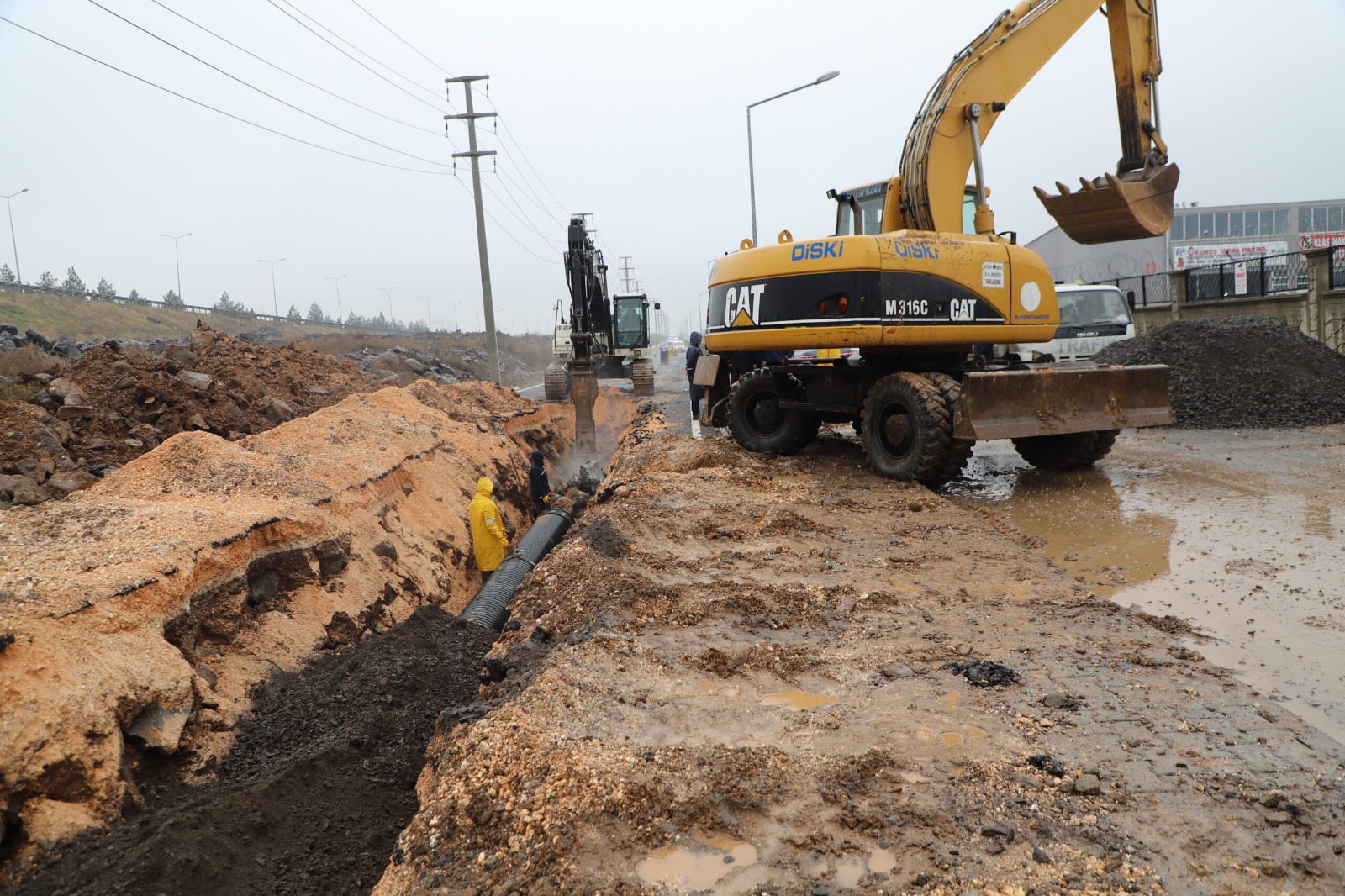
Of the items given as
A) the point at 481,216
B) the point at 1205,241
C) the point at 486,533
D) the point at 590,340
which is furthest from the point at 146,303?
the point at 1205,241

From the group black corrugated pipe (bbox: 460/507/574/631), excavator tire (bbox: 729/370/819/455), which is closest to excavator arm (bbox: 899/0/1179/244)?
excavator tire (bbox: 729/370/819/455)

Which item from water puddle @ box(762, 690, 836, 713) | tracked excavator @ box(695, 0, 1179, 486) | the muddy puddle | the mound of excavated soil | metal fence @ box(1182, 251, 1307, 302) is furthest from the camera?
metal fence @ box(1182, 251, 1307, 302)

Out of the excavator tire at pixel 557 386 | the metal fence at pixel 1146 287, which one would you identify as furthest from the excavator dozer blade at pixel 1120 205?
the metal fence at pixel 1146 287

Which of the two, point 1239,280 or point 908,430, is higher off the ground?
point 1239,280

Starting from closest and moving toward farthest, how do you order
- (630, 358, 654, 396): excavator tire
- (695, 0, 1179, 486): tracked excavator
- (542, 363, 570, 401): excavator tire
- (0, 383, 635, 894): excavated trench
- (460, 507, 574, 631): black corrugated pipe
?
(0, 383, 635, 894): excavated trench, (460, 507, 574, 631): black corrugated pipe, (695, 0, 1179, 486): tracked excavator, (542, 363, 570, 401): excavator tire, (630, 358, 654, 396): excavator tire

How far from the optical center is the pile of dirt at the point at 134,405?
768 cm

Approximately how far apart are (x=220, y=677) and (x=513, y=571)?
3.28 m

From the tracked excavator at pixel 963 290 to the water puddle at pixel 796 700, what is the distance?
4.51 meters

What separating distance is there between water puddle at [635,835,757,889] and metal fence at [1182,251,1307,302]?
21.1 meters

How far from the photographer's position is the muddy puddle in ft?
13.3

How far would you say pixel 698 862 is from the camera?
260 centimetres

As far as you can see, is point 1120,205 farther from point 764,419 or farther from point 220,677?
point 220,677

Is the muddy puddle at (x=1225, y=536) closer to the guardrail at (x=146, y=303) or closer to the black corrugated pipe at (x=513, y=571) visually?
the black corrugated pipe at (x=513, y=571)

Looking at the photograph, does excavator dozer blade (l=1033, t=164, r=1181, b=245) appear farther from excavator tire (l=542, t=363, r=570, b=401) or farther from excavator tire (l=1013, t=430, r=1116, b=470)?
excavator tire (l=542, t=363, r=570, b=401)
